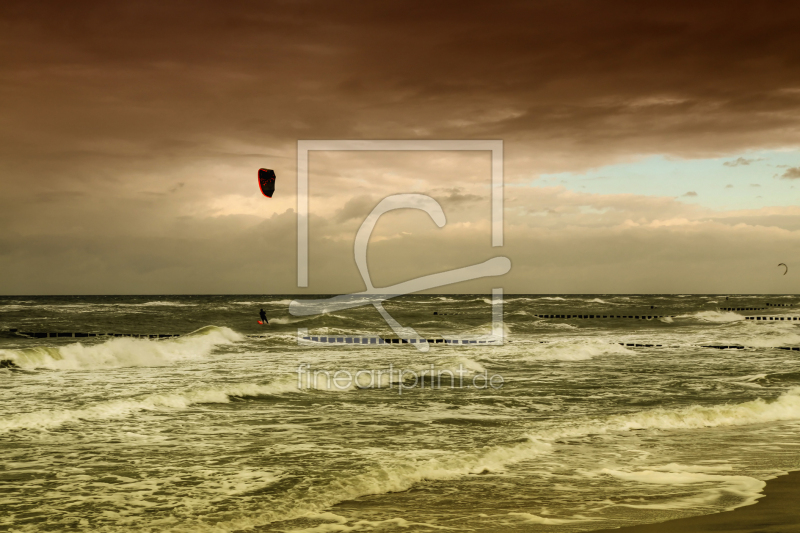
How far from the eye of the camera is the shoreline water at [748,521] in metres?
5.73

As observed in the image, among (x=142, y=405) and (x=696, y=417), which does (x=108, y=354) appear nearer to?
(x=142, y=405)

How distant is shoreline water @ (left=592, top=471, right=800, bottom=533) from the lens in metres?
5.73

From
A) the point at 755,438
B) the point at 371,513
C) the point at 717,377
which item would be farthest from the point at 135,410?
the point at 717,377

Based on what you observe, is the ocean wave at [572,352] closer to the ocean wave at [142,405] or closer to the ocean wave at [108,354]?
the ocean wave at [142,405]

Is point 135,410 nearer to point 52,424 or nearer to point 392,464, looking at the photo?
point 52,424

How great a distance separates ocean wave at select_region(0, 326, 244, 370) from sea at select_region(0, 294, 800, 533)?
1.22 feet

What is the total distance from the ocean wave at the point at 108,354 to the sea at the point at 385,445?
0.37m

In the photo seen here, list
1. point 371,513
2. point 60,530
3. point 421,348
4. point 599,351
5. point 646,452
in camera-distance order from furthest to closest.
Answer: point 421,348, point 599,351, point 646,452, point 371,513, point 60,530

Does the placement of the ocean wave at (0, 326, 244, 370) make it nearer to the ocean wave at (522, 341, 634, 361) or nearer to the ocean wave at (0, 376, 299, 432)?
the ocean wave at (0, 376, 299, 432)

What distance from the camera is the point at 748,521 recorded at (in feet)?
19.5

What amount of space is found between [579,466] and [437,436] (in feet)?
8.20

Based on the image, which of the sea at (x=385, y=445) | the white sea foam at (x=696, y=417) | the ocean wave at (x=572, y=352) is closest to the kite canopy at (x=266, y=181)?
the sea at (x=385, y=445)

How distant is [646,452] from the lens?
29.3ft

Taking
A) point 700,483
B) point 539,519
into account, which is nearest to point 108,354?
point 539,519
